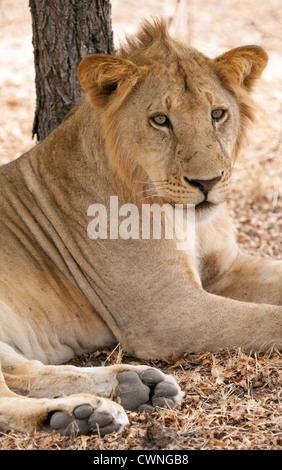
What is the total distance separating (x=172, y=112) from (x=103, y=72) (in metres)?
0.47

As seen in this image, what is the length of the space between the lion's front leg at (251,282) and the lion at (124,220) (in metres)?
0.28

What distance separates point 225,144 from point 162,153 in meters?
Result: 0.38

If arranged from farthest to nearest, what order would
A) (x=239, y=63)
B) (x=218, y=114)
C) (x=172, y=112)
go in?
(x=239, y=63) < (x=218, y=114) < (x=172, y=112)

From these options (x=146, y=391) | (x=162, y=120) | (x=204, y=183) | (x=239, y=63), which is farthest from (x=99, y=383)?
(x=239, y=63)

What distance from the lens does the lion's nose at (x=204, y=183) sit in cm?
384

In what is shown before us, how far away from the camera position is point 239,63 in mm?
4234

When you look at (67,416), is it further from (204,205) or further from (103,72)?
(103,72)

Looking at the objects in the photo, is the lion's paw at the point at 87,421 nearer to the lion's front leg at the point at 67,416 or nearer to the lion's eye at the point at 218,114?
the lion's front leg at the point at 67,416

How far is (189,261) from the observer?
14.3ft

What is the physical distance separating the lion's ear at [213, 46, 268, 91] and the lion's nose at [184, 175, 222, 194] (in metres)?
0.74
